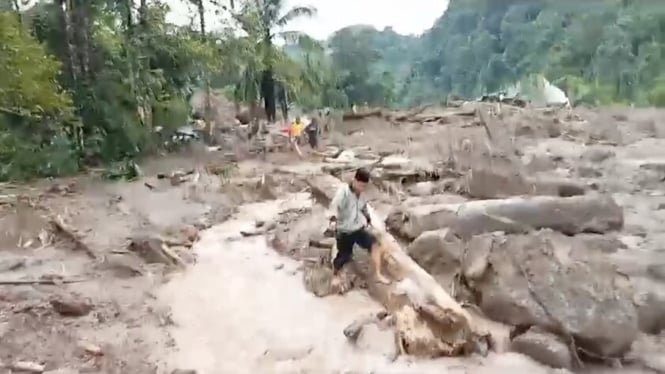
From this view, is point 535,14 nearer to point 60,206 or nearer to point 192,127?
point 192,127

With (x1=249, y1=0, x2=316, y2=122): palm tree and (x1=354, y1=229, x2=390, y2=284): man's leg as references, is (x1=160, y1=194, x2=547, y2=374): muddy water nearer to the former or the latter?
(x1=354, y1=229, x2=390, y2=284): man's leg

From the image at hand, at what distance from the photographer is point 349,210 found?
7.19 meters

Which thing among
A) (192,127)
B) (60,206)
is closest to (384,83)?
(192,127)

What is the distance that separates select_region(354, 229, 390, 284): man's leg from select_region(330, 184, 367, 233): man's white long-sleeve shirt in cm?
11

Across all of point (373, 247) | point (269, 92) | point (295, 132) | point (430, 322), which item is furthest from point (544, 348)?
point (269, 92)

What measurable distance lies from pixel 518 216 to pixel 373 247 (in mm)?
2345

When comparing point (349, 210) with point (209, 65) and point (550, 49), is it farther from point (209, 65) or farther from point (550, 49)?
point (550, 49)

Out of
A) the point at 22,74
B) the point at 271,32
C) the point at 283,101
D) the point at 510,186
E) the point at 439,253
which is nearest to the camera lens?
the point at 439,253

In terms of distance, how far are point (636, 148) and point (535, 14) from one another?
28.9 meters

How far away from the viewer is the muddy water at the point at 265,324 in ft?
18.5

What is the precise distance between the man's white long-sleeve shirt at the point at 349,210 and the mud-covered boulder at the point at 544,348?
2.11 meters

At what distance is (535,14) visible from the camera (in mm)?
46125

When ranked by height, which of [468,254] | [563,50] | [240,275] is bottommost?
[240,275]

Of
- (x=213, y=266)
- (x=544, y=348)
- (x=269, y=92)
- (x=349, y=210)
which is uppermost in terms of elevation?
(x=269, y=92)
